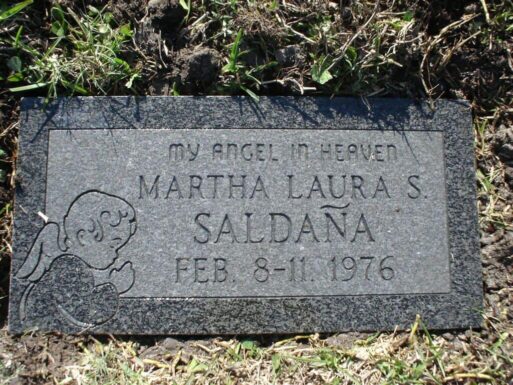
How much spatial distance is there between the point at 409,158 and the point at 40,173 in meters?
1.73

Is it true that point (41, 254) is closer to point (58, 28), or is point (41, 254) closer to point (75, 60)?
point (75, 60)

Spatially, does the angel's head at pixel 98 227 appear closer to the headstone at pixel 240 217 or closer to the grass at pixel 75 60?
the headstone at pixel 240 217

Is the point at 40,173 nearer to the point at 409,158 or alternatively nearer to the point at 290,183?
the point at 290,183

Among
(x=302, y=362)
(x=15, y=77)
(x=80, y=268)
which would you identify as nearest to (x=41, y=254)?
(x=80, y=268)

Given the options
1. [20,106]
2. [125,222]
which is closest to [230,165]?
[125,222]

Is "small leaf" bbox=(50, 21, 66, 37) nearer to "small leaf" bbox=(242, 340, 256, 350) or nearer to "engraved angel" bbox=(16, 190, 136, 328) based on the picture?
"engraved angel" bbox=(16, 190, 136, 328)

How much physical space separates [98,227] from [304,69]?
4.03ft

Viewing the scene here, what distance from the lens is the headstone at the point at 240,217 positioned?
7.41 feet

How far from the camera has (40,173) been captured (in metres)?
2.34

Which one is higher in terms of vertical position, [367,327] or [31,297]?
[31,297]

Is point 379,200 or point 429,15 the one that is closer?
point 379,200

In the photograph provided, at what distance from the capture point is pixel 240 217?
2.30m

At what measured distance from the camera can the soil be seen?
2.40 meters

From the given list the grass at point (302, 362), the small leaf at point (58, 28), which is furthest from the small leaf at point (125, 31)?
the grass at point (302, 362)
